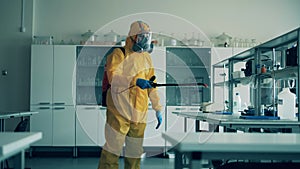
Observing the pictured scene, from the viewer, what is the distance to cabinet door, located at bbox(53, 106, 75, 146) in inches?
250

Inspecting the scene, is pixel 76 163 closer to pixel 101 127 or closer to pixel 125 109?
pixel 101 127

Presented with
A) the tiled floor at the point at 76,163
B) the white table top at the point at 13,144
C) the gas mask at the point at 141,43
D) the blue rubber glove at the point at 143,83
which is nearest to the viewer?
the white table top at the point at 13,144

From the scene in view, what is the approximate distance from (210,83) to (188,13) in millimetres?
1292

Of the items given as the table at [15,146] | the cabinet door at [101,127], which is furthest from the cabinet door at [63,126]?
the table at [15,146]

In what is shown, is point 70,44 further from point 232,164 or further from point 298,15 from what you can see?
point 232,164

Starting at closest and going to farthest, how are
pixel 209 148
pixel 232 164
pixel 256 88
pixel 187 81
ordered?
pixel 209 148, pixel 232 164, pixel 256 88, pixel 187 81

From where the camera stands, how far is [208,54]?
21.7ft

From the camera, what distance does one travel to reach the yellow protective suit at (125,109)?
3.31 meters

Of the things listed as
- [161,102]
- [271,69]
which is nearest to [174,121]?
[161,102]

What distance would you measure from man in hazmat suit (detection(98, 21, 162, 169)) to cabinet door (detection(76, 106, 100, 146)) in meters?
3.02

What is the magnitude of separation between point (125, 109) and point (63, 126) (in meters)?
3.24

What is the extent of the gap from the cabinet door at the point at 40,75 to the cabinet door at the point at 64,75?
0.35 ft

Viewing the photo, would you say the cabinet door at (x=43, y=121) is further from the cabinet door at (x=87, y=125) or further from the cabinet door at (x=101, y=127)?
the cabinet door at (x=101, y=127)

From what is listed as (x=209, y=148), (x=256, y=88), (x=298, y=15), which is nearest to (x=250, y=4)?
(x=298, y=15)
